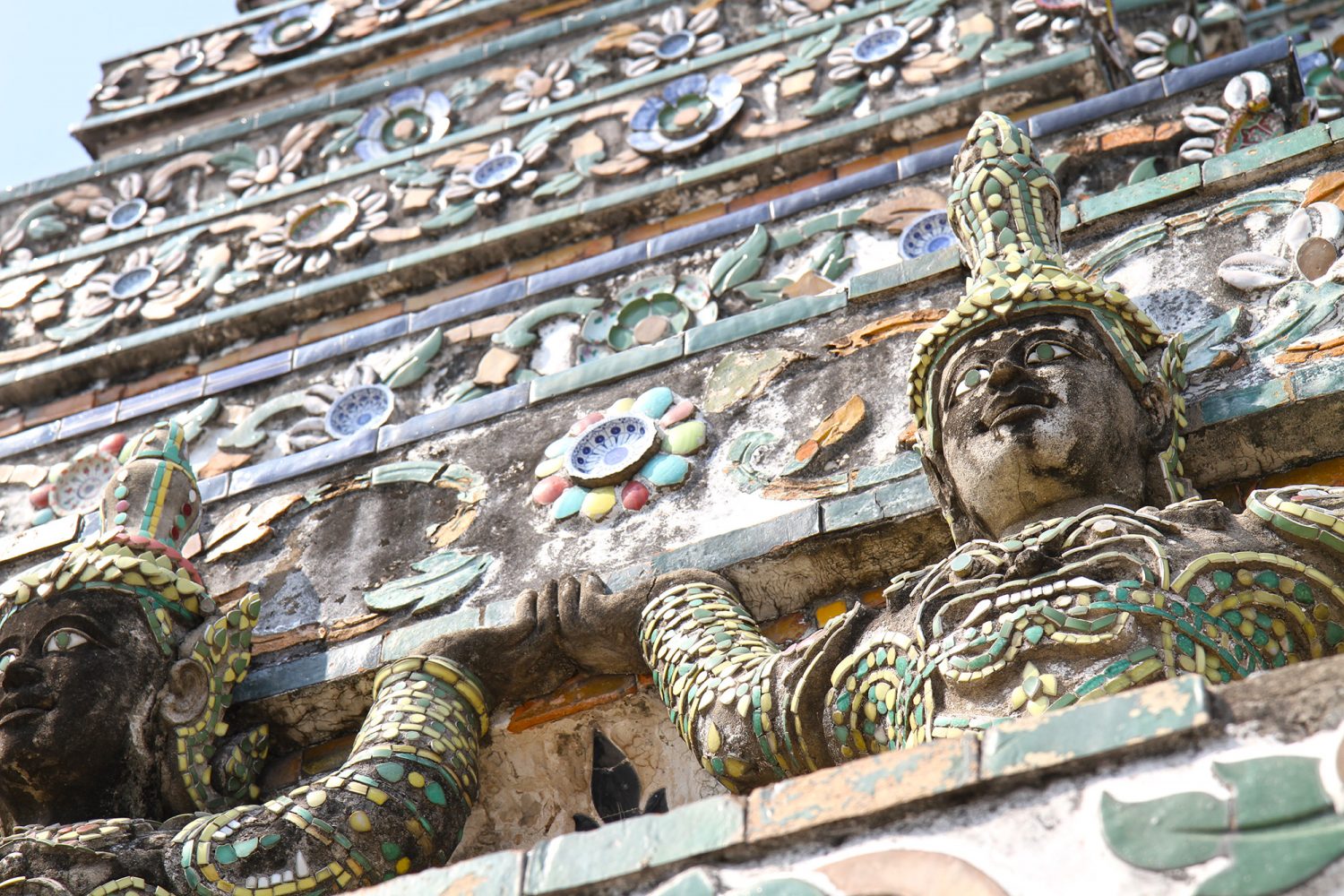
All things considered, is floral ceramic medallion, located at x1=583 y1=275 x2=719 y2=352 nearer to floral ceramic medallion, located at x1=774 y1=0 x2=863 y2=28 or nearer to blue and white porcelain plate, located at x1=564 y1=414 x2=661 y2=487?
blue and white porcelain plate, located at x1=564 y1=414 x2=661 y2=487

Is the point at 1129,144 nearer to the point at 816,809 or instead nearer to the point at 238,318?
the point at 238,318

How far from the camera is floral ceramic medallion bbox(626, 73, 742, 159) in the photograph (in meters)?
7.71

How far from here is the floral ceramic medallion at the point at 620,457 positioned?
5863 millimetres

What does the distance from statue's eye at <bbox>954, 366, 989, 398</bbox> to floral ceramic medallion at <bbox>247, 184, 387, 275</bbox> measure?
3423mm

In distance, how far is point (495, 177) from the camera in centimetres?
795

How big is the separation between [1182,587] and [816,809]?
4.10ft

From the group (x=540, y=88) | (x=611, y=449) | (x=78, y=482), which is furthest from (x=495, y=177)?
(x=611, y=449)

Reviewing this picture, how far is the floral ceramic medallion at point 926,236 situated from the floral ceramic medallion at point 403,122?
2460 mm

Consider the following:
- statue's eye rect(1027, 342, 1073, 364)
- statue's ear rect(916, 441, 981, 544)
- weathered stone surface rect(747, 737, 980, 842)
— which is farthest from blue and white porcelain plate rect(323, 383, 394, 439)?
weathered stone surface rect(747, 737, 980, 842)

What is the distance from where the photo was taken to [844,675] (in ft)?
15.1

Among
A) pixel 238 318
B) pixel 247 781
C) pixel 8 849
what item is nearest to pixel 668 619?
pixel 247 781

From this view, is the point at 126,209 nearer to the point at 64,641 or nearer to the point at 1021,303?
the point at 64,641

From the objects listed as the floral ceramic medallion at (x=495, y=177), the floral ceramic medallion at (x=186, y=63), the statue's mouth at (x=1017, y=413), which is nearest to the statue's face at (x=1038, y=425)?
the statue's mouth at (x=1017, y=413)

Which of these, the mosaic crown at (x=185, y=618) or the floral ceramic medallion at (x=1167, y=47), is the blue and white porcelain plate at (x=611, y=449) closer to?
the mosaic crown at (x=185, y=618)
